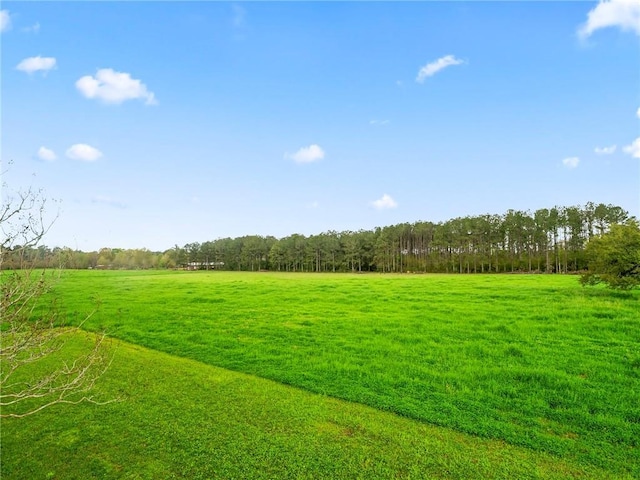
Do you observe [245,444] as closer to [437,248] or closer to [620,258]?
[620,258]

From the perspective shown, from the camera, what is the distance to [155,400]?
6.41m

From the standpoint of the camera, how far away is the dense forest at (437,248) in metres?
63.4

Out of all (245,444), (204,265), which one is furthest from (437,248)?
(204,265)

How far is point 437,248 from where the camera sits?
7781cm

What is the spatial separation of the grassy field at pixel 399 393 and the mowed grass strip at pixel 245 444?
0.03m

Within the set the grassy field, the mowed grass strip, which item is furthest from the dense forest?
the mowed grass strip

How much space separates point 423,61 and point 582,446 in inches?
981

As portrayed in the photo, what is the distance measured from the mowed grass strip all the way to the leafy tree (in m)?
17.7

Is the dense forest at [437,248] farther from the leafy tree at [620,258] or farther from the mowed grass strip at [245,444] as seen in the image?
the mowed grass strip at [245,444]

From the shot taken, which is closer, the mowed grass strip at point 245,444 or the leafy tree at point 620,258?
the mowed grass strip at point 245,444

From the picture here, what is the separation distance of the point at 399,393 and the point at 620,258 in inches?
703

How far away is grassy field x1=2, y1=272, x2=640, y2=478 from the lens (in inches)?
182

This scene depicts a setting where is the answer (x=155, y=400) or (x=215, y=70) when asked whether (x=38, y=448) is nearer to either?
(x=155, y=400)

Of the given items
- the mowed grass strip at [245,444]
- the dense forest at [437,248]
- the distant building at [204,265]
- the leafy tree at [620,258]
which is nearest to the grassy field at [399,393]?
the mowed grass strip at [245,444]
